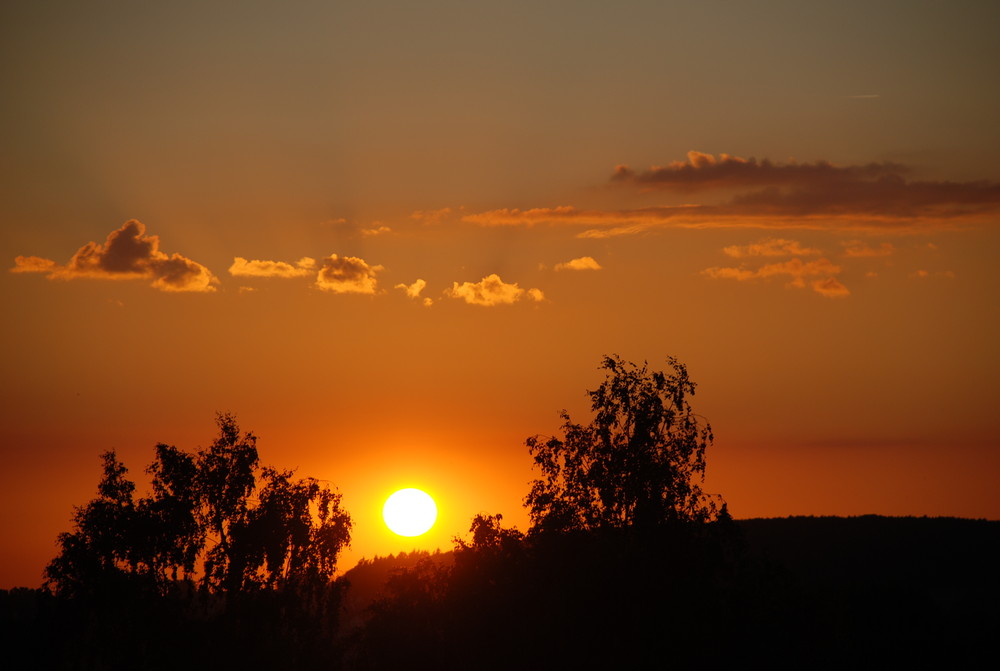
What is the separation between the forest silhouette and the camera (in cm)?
6034

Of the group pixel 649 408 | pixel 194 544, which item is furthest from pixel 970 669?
pixel 194 544

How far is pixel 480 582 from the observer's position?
216 feet

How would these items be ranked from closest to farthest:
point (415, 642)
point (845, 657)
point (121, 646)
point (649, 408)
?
point (649, 408)
point (121, 646)
point (845, 657)
point (415, 642)

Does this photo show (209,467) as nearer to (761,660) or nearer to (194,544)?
(194,544)

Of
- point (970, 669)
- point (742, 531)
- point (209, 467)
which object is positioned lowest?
point (970, 669)

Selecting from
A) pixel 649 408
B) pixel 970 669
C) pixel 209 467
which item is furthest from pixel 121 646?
pixel 970 669

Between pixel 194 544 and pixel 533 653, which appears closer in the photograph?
pixel 533 653

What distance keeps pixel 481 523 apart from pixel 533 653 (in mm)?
9349

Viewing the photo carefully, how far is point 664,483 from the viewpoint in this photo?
62562mm

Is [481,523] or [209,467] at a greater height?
[209,467]

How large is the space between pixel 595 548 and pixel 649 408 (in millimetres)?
8860

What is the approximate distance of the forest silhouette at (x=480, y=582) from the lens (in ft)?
198

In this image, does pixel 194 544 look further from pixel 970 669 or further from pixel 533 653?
pixel 970 669

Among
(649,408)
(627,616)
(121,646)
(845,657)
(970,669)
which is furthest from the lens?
(970,669)
